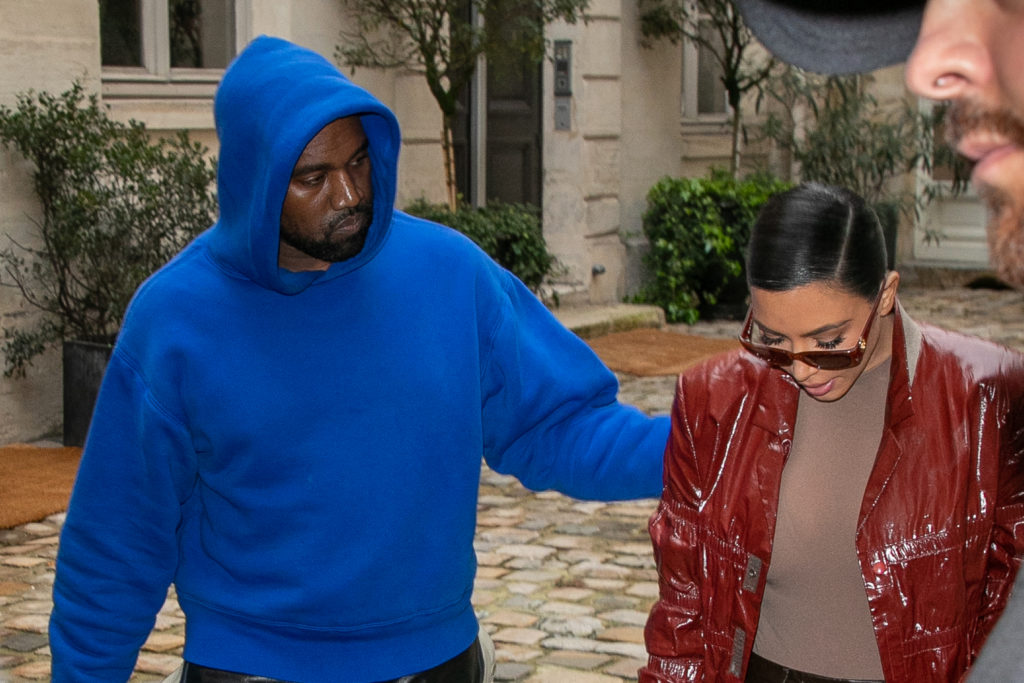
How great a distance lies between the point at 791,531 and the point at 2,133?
5829 millimetres

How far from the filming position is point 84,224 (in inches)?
310

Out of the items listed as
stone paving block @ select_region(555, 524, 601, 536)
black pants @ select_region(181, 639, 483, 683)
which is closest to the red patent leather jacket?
black pants @ select_region(181, 639, 483, 683)

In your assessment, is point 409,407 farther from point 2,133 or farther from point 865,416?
point 2,133


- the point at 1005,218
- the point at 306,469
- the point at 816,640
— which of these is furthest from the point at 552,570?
the point at 1005,218

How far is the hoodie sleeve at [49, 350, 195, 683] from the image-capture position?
297 centimetres

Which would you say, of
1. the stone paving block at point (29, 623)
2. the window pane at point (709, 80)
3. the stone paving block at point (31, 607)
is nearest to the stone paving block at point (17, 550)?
the stone paving block at point (31, 607)

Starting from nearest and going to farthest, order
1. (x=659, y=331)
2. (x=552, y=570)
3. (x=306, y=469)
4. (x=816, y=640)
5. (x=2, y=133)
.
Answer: (x=306, y=469)
(x=816, y=640)
(x=552, y=570)
(x=2, y=133)
(x=659, y=331)

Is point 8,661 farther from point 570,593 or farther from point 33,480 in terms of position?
point 33,480

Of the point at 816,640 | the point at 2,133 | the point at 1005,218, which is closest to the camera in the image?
the point at 1005,218

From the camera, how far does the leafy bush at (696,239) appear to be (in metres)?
13.0

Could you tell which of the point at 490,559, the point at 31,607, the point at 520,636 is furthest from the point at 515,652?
the point at 31,607

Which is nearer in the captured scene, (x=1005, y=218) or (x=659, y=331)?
(x=1005, y=218)

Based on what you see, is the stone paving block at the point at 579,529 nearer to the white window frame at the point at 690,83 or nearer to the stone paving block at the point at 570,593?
the stone paving block at the point at 570,593

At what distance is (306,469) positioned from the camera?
9.68ft
